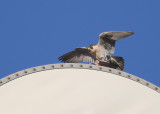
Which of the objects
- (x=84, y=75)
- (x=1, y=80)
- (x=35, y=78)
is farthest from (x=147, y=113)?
(x=1, y=80)

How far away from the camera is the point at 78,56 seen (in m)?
13.2

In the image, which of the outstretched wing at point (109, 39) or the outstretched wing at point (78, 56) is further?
the outstretched wing at point (78, 56)

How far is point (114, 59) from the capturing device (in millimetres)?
13594

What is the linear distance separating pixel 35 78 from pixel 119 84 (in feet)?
3.92

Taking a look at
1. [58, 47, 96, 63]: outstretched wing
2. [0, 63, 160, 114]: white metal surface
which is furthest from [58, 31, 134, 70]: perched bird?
[0, 63, 160, 114]: white metal surface

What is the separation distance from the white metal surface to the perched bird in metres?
5.88

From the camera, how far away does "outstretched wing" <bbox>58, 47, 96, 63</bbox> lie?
1297 centimetres

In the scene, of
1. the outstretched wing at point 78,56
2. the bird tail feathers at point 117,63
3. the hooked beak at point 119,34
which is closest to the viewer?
the hooked beak at point 119,34

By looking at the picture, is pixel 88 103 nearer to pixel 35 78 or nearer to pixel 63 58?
pixel 35 78

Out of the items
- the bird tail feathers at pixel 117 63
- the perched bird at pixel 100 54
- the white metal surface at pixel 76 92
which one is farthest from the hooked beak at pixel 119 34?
the white metal surface at pixel 76 92

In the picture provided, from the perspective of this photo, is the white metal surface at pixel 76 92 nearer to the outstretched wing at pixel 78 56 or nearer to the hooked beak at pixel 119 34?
the hooked beak at pixel 119 34

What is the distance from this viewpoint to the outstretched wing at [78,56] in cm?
1297

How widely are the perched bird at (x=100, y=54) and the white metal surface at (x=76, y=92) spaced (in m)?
5.88

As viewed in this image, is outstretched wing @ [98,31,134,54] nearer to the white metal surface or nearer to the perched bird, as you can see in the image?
the perched bird
